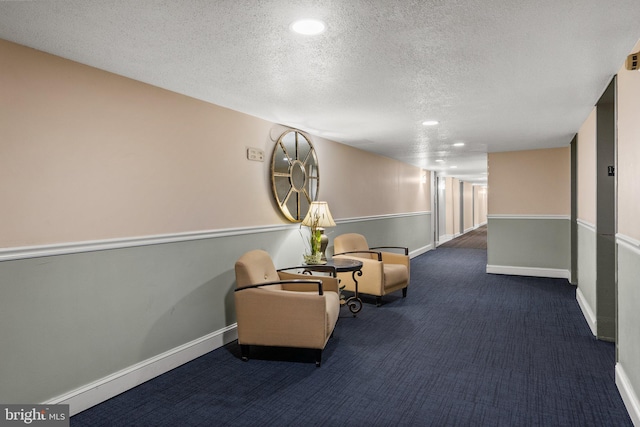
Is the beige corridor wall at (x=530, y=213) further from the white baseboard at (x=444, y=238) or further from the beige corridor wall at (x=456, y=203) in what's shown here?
the beige corridor wall at (x=456, y=203)

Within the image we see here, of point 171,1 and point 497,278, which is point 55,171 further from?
point 497,278

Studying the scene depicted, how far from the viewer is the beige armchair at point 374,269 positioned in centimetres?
466

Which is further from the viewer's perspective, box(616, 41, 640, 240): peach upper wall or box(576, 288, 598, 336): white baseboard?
box(576, 288, 598, 336): white baseboard

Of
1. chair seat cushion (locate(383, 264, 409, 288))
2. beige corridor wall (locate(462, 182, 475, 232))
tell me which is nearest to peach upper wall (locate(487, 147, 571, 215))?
chair seat cushion (locate(383, 264, 409, 288))

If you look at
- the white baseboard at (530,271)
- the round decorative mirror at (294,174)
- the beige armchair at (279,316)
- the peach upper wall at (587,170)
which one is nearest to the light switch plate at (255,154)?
the round decorative mirror at (294,174)

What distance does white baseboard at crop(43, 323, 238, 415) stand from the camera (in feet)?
7.73

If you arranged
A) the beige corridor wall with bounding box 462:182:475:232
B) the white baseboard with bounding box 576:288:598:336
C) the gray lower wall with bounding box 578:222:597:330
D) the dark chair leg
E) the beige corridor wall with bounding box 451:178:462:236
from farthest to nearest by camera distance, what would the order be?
the beige corridor wall with bounding box 462:182:475:232 → the beige corridor wall with bounding box 451:178:462:236 → the gray lower wall with bounding box 578:222:597:330 → the white baseboard with bounding box 576:288:598:336 → the dark chair leg

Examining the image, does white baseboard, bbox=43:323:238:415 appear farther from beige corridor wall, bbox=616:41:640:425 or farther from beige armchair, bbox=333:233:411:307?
beige corridor wall, bbox=616:41:640:425

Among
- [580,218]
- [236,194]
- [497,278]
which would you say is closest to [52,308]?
[236,194]

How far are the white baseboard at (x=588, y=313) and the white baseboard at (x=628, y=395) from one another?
3.63 feet

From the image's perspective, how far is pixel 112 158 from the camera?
2598 millimetres

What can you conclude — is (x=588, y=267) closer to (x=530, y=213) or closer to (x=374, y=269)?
(x=374, y=269)

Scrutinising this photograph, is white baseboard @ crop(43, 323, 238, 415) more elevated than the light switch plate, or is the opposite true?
the light switch plate

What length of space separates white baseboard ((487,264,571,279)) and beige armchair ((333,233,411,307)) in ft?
8.11
